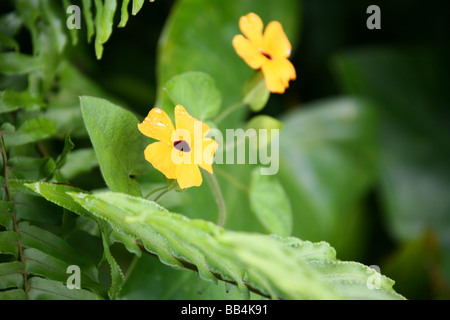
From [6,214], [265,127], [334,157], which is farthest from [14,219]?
[334,157]

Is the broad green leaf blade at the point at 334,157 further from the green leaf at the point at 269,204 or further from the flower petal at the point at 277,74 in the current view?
the flower petal at the point at 277,74

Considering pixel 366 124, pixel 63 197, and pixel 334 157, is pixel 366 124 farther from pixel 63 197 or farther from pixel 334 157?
pixel 63 197

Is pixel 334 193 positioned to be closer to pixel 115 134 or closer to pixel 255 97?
pixel 255 97

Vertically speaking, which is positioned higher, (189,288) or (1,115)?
(1,115)

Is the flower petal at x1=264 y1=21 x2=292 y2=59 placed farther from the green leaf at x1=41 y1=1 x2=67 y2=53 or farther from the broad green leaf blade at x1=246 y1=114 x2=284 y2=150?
the green leaf at x1=41 y1=1 x2=67 y2=53

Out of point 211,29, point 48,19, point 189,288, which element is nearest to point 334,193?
point 211,29

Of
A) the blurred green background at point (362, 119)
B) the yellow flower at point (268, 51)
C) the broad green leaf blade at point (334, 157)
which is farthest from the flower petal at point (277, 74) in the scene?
the broad green leaf blade at point (334, 157)

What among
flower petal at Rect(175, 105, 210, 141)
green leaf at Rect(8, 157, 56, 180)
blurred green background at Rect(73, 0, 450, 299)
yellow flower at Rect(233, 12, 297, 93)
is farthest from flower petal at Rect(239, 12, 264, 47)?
blurred green background at Rect(73, 0, 450, 299)
